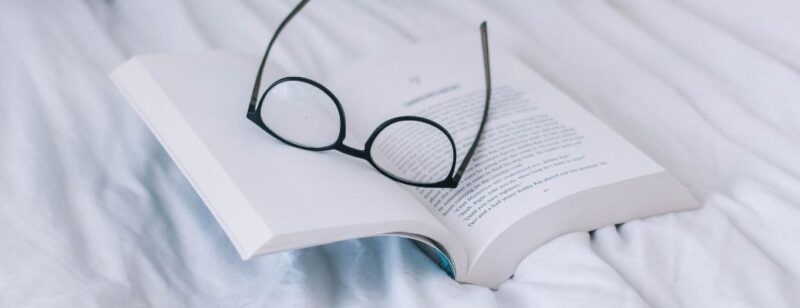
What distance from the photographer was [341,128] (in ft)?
1.84

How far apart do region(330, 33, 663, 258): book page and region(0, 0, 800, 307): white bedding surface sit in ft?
0.12

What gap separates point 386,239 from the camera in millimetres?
575

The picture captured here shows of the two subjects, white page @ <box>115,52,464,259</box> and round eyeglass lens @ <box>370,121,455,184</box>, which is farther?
round eyeglass lens @ <box>370,121,455,184</box>

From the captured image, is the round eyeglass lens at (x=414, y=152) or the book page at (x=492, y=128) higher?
the book page at (x=492, y=128)

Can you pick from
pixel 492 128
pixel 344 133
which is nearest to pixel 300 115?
pixel 344 133

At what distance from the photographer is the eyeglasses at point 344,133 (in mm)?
557

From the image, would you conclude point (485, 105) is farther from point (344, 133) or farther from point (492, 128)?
point (344, 133)

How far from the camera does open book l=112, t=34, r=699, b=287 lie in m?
0.48

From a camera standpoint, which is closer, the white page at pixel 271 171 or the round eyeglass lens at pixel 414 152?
the white page at pixel 271 171

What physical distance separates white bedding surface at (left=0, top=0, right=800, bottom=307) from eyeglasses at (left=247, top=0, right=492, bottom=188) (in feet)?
0.19

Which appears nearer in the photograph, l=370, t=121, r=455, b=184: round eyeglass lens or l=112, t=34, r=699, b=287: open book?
l=112, t=34, r=699, b=287: open book

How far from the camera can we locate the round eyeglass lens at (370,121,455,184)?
0.59 m

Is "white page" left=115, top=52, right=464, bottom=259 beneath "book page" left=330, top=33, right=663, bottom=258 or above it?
beneath

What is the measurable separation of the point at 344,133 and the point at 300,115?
5 centimetres
